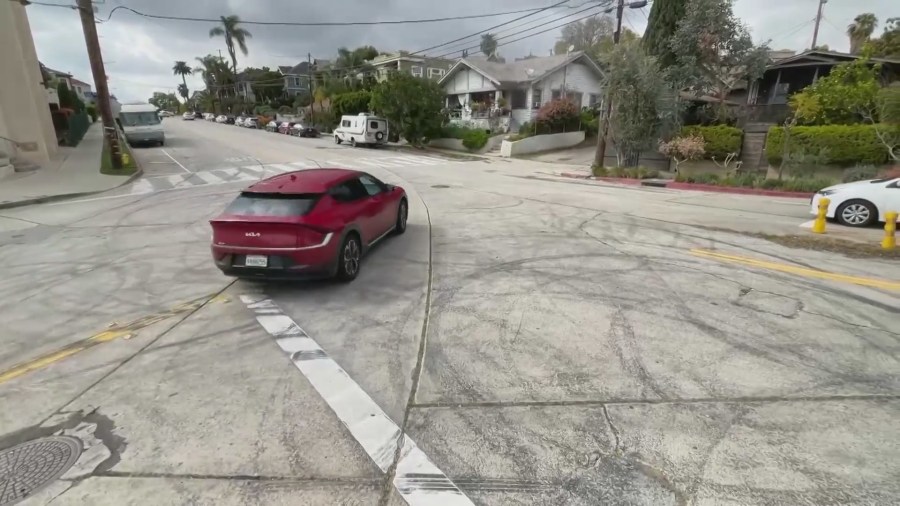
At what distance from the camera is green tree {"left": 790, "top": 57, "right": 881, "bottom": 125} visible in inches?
678

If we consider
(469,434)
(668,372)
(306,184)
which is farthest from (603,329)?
(306,184)

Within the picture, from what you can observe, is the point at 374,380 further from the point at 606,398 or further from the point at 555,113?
the point at 555,113

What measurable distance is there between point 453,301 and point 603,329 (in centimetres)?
177

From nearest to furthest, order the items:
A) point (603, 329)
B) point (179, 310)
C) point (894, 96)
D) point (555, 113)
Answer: point (603, 329) < point (179, 310) < point (894, 96) < point (555, 113)

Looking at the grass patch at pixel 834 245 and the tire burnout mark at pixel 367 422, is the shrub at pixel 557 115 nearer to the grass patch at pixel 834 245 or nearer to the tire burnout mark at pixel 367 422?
the grass patch at pixel 834 245

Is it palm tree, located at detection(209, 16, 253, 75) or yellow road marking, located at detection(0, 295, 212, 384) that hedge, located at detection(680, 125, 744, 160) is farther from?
palm tree, located at detection(209, 16, 253, 75)

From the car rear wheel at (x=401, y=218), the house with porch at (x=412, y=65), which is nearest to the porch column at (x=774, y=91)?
the car rear wheel at (x=401, y=218)

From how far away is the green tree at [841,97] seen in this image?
1722 centimetres

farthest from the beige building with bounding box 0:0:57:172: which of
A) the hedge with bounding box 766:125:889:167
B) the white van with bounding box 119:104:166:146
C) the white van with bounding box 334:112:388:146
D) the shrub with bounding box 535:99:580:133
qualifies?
the hedge with bounding box 766:125:889:167

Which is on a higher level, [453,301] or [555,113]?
[555,113]

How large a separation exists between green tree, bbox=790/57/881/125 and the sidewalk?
84.3ft

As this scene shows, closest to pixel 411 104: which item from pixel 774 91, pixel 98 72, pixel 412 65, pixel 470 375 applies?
pixel 98 72

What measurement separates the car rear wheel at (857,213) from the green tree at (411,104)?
27.0 meters

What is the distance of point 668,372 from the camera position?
394cm
